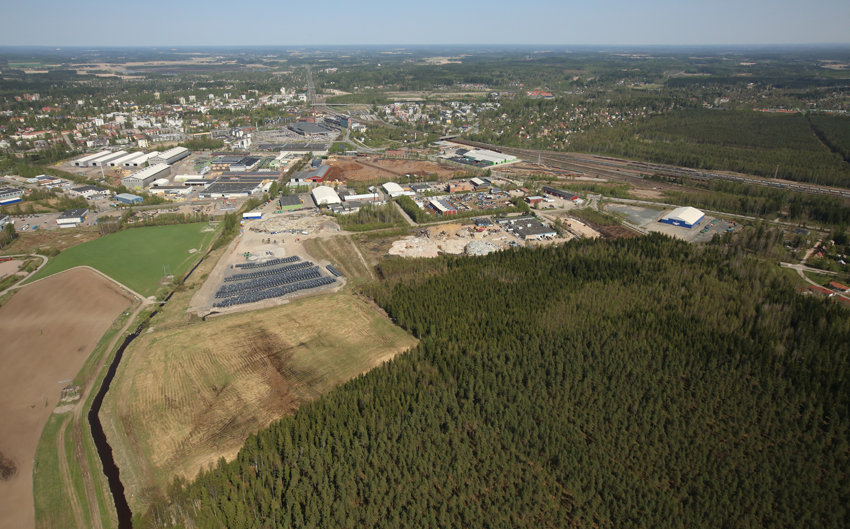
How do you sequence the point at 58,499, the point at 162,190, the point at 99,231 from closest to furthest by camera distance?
the point at 58,499, the point at 99,231, the point at 162,190

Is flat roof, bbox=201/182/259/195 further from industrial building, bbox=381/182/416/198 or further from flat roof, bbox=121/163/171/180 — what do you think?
industrial building, bbox=381/182/416/198

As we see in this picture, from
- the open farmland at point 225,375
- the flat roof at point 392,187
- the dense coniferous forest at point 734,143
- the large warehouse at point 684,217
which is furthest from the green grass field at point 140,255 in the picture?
the dense coniferous forest at point 734,143

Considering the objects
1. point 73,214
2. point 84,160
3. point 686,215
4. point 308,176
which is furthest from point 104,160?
point 686,215

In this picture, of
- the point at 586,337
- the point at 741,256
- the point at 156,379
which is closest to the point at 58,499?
the point at 156,379

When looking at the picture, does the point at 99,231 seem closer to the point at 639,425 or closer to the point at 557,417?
the point at 557,417

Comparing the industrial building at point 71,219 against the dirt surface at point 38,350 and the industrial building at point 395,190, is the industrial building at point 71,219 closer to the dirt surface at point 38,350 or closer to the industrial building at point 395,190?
the dirt surface at point 38,350

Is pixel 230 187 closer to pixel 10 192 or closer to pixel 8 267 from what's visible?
pixel 10 192
